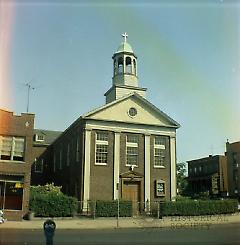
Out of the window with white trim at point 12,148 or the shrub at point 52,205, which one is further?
the window with white trim at point 12,148

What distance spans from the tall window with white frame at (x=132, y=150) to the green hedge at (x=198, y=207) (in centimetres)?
651

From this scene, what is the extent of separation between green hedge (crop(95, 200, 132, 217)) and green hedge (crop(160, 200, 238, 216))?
2753 mm

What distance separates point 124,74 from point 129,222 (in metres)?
18.2

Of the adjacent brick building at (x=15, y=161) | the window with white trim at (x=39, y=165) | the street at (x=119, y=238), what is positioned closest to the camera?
the street at (x=119, y=238)

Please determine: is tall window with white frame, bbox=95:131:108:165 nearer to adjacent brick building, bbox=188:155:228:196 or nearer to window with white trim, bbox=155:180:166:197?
window with white trim, bbox=155:180:166:197

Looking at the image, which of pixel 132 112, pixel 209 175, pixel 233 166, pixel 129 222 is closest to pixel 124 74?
pixel 132 112

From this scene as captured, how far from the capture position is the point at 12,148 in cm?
2975

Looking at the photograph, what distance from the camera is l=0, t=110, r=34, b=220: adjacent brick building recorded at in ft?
94.5

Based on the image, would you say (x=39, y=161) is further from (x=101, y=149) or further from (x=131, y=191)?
(x=131, y=191)

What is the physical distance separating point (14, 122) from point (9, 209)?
631 cm

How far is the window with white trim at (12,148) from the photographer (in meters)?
29.6

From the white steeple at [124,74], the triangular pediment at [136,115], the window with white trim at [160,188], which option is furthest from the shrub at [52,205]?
the white steeple at [124,74]

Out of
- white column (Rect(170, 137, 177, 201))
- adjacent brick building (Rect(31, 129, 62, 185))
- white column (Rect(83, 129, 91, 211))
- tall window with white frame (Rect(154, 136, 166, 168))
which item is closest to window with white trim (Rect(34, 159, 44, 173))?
adjacent brick building (Rect(31, 129, 62, 185))

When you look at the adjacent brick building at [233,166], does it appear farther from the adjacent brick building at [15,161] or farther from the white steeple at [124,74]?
the adjacent brick building at [15,161]
